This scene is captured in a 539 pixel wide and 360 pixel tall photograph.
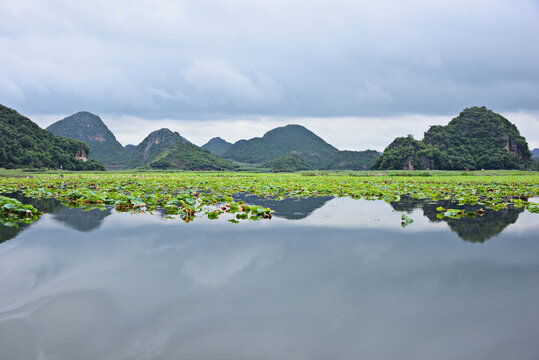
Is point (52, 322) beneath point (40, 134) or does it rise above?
beneath

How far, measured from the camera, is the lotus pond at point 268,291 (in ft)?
9.02

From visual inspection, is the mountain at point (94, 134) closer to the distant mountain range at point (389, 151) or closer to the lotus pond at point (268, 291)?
the distant mountain range at point (389, 151)

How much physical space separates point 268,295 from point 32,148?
82.2 m

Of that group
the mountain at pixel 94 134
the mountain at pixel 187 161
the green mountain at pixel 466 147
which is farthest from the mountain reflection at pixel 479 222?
the mountain at pixel 94 134

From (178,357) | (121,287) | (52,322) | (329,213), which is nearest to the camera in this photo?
(178,357)

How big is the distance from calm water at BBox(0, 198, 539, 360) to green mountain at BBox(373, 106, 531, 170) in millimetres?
78968

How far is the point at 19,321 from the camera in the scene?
124 inches

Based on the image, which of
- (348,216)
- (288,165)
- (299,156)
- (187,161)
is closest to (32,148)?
(187,161)

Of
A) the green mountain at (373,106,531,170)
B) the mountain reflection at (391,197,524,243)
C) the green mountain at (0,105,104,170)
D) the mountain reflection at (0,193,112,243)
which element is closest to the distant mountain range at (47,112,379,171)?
the green mountain at (0,105,104,170)

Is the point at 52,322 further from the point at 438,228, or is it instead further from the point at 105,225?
the point at 438,228

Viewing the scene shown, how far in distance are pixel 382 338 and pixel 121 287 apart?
293 cm

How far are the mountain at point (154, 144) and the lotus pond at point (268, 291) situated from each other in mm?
154157

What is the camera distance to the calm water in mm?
2734

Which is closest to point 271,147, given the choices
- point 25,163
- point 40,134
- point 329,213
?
point 40,134
